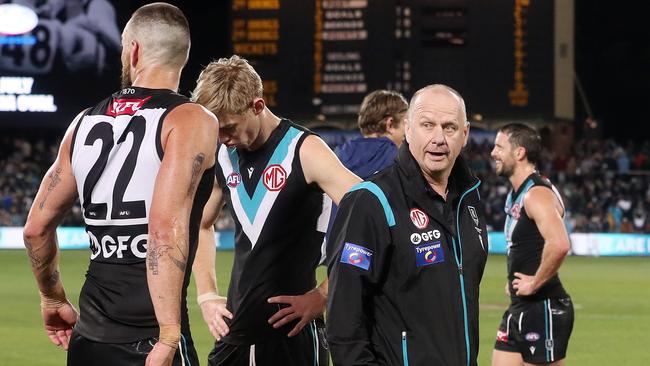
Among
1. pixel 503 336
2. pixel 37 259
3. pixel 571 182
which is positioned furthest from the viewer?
pixel 571 182

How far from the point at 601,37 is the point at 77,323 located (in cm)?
5030

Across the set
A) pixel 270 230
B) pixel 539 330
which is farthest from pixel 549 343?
pixel 270 230

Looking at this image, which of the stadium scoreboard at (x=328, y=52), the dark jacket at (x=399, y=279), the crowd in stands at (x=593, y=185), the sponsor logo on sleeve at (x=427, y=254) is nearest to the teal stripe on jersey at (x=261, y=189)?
the dark jacket at (x=399, y=279)

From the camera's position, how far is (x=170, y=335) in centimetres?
408

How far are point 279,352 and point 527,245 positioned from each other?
11.3 ft

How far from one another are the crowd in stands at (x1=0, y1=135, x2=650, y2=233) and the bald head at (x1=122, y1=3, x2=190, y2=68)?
2881 centimetres

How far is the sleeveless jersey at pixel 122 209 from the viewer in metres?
4.27

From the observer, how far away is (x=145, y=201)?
4.27 meters

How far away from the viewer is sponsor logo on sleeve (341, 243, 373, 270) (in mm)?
4160

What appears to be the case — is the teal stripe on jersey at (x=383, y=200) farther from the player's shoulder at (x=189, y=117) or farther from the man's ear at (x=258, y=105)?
the man's ear at (x=258, y=105)

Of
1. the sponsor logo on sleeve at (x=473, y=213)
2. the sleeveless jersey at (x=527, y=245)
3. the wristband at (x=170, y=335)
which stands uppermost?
the sponsor logo on sleeve at (x=473, y=213)

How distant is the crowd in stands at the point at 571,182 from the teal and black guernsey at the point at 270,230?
91.5 feet

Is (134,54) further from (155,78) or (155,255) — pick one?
(155,255)

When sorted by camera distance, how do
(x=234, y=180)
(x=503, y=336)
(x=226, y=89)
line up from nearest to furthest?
(x=226, y=89) < (x=234, y=180) < (x=503, y=336)
